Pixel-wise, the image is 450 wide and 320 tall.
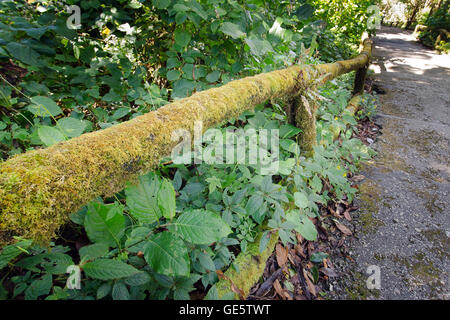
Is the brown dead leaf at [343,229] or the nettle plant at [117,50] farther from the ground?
the nettle plant at [117,50]

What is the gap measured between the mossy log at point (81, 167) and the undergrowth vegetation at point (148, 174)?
0.07 meters

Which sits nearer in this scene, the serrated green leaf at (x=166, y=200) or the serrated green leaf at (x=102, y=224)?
the serrated green leaf at (x=102, y=224)

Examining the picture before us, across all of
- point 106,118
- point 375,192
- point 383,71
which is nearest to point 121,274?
point 106,118

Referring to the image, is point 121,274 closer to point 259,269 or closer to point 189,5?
point 259,269

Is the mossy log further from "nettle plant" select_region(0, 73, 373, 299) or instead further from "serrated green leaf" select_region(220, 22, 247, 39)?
"serrated green leaf" select_region(220, 22, 247, 39)

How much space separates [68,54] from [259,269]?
7.21 feet

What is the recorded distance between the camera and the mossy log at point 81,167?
0.60 meters

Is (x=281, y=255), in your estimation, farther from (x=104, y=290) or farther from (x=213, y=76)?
(x=213, y=76)

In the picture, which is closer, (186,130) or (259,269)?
(186,130)

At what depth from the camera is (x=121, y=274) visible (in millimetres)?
804

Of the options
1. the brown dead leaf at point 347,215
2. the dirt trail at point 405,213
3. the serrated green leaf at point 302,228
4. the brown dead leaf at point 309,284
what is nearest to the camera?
the serrated green leaf at point 302,228

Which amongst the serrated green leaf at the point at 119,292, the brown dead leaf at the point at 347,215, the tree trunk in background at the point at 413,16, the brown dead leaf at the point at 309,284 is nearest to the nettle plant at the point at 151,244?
the serrated green leaf at the point at 119,292

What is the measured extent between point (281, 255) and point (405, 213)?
5.61 ft

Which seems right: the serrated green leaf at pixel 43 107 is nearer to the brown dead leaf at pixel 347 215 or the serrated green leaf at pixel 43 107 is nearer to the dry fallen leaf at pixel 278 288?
the dry fallen leaf at pixel 278 288
